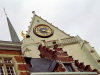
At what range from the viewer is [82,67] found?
76.2 ft

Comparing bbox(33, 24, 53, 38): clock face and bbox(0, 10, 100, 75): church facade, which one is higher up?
bbox(33, 24, 53, 38): clock face

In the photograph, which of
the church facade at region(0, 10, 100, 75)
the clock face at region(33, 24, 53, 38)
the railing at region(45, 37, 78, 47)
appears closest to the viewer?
the church facade at region(0, 10, 100, 75)

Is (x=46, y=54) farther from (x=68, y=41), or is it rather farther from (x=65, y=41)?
(x=68, y=41)

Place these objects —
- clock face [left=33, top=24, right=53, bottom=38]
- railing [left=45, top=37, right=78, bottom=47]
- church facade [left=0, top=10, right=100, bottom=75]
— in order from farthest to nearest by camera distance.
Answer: clock face [left=33, top=24, right=53, bottom=38] → railing [left=45, top=37, right=78, bottom=47] → church facade [left=0, top=10, right=100, bottom=75]

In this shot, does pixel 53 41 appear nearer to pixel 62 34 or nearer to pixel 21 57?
pixel 62 34

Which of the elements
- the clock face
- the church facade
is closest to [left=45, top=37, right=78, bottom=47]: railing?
the church facade

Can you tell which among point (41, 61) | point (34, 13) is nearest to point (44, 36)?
point (34, 13)

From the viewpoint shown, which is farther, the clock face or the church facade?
the clock face

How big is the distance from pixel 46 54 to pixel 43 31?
14727mm

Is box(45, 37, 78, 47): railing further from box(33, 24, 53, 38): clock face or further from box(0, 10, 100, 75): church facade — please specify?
box(33, 24, 53, 38): clock face

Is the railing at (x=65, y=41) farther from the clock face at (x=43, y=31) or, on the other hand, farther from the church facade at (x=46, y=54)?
the clock face at (x=43, y=31)

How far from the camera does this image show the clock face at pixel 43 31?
129 ft

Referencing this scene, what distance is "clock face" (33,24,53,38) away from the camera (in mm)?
39250

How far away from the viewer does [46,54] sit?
82.2 feet
